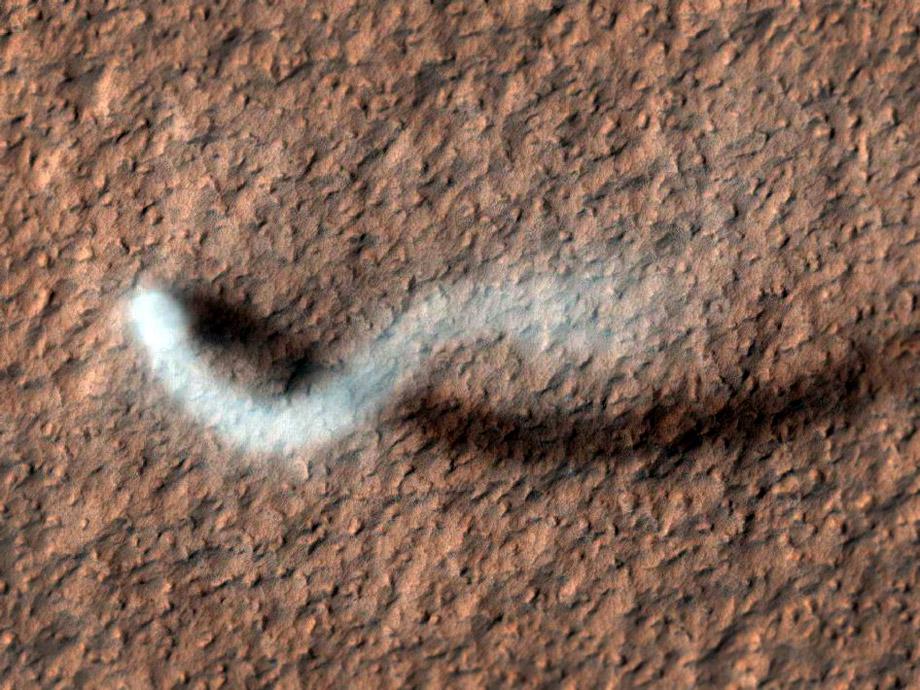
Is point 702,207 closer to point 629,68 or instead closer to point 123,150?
point 629,68

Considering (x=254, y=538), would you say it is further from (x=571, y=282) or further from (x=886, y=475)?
(x=886, y=475)

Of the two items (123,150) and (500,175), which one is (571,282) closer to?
(500,175)

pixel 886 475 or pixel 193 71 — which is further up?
pixel 193 71

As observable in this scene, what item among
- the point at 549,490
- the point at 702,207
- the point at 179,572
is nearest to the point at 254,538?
the point at 179,572

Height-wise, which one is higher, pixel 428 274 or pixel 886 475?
pixel 428 274

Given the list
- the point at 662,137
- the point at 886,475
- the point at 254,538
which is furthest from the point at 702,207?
the point at 254,538

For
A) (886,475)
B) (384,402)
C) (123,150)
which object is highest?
(123,150)
